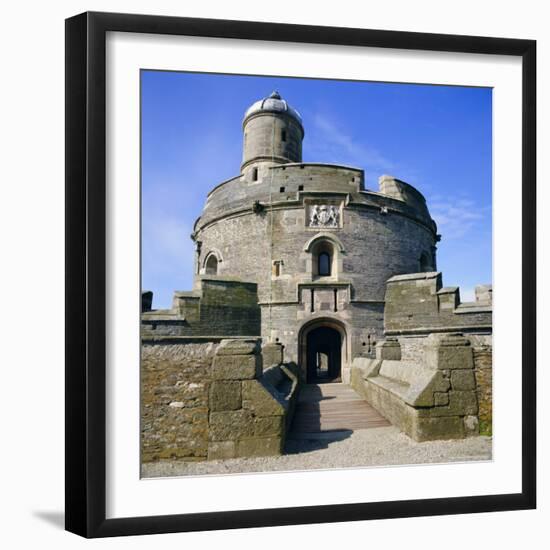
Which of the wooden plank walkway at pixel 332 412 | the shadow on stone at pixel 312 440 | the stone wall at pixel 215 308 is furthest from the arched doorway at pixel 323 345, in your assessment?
the shadow on stone at pixel 312 440

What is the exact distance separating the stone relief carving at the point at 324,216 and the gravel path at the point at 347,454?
22.8 ft

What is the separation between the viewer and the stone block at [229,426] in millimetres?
5172

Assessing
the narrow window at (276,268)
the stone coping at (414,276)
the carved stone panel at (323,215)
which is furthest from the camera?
the narrow window at (276,268)

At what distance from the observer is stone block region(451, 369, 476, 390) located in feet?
19.1

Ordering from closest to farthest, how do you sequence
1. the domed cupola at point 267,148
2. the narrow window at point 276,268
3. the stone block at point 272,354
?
1. the stone block at point 272,354
2. the narrow window at point 276,268
3. the domed cupola at point 267,148

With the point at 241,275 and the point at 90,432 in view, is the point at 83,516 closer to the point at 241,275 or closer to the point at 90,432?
the point at 90,432

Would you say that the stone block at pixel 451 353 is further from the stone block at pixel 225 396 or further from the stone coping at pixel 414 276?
the stone coping at pixel 414 276

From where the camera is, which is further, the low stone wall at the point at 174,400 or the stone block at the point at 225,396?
the stone block at the point at 225,396

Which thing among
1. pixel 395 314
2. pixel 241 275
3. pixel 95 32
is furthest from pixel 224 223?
pixel 95 32

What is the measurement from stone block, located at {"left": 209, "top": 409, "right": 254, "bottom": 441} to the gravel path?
0.92 ft

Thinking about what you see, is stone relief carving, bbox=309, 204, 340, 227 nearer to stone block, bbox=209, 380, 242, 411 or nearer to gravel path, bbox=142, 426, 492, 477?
gravel path, bbox=142, 426, 492, 477

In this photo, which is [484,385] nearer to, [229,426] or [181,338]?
[229,426]

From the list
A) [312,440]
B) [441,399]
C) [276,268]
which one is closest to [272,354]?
[276,268]

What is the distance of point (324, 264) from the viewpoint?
12.4 meters
